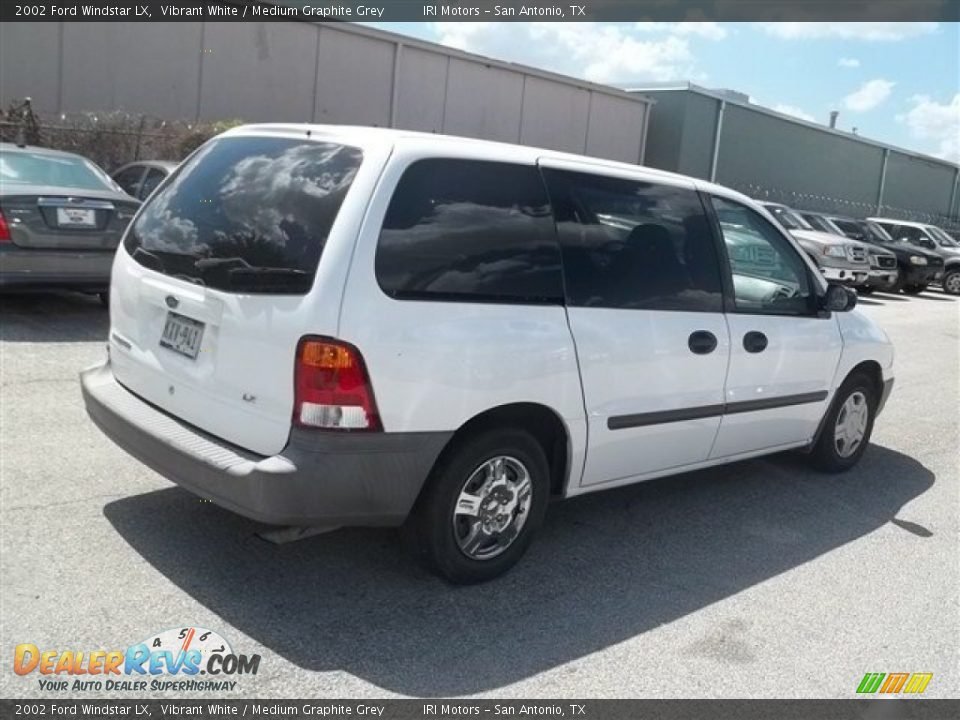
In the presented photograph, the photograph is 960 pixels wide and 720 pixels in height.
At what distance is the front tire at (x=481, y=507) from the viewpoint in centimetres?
386

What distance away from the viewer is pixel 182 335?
3.99 metres

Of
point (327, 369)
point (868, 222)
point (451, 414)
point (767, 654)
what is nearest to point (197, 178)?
point (327, 369)

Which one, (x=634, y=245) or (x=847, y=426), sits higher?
(x=634, y=245)

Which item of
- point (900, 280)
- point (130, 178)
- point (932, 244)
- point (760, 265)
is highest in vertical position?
point (932, 244)

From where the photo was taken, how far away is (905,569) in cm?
480

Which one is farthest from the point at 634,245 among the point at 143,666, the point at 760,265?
the point at 143,666

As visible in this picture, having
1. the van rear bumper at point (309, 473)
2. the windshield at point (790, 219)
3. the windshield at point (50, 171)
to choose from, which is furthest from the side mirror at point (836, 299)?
the windshield at point (790, 219)

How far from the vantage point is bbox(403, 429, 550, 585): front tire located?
12.7ft

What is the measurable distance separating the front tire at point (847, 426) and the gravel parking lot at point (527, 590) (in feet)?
1.07

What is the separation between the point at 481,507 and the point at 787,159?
1418 inches

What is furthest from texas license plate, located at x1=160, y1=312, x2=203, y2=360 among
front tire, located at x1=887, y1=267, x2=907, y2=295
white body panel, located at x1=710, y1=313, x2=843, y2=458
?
front tire, located at x1=887, y1=267, x2=907, y2=295

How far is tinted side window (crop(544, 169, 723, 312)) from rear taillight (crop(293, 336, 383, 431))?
3.76 ft

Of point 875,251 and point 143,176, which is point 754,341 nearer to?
point 143,176

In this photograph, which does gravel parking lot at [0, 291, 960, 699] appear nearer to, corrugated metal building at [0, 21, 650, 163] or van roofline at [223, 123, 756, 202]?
van roofline at [223, 123, 756, 202]
